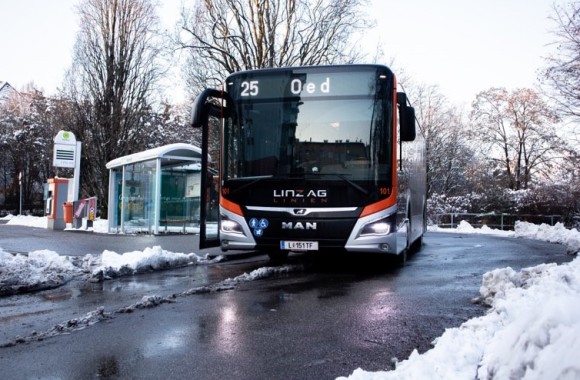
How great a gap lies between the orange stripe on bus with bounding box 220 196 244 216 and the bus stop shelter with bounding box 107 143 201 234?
9.14 metres

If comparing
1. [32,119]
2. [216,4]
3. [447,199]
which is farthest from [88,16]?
[447,199]

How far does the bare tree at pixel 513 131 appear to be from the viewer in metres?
45.4

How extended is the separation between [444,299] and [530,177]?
139ft

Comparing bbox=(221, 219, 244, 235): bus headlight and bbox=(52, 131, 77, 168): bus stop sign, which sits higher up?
bbox=(52, 131, 77, 168): bus stop sign

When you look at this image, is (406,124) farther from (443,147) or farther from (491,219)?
(443,147)

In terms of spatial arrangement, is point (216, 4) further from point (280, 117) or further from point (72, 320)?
point (72, 320)

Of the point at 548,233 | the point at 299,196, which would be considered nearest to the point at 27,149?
the point at 548,233

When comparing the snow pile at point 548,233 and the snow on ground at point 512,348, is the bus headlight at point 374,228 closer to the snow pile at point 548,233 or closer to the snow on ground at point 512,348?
the snow on ground at point 512,348

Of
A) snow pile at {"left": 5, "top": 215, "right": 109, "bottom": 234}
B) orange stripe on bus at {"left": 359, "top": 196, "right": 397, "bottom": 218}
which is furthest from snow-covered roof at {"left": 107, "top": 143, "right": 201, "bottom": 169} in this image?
orange stripe on bus at {"left": 359, "top": 196, "right": 397, "bottom": 218}

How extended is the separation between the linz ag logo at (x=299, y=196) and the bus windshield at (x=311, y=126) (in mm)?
247

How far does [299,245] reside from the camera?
9.02 m

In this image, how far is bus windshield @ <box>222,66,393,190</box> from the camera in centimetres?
888

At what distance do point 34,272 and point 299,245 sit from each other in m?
4.20

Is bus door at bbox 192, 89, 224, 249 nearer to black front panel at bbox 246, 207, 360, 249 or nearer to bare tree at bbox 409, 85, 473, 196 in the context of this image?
black front panel at bbox 246, 207, 360, 249
